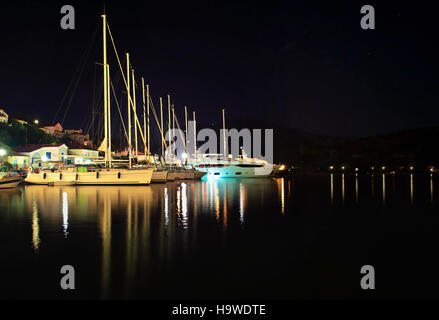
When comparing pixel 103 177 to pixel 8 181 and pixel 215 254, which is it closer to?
pixel 8 181

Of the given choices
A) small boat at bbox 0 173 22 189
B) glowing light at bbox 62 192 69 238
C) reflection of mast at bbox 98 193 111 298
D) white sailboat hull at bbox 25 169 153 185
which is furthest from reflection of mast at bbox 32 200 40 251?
small boat at bbox 0 173 22 189

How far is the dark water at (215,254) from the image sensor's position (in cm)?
738

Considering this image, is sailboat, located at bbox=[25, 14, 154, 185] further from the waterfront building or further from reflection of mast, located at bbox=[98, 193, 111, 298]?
the waterfront building

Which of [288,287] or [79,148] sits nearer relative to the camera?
[288,287]

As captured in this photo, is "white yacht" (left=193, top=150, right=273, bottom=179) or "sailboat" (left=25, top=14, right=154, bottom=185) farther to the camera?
"white yacht" (left=193, top=150, right=273, bottom=179)

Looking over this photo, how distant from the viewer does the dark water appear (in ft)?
24.2

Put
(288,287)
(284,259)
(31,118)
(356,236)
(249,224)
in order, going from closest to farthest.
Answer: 1. (288,287)
2. (284,259)
3. (356,236)
4. (249,224)
5. (31,118)

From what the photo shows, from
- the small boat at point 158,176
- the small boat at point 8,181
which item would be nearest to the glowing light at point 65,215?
the small boat at point 8,181

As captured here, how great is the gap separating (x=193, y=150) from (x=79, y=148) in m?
24.1

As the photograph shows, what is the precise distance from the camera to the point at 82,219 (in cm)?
1536

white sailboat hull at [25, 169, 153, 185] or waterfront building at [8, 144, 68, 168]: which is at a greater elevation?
waterfront building at [8, 144, 68, 168]

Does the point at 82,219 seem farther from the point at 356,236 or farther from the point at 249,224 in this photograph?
the point at 356,236
